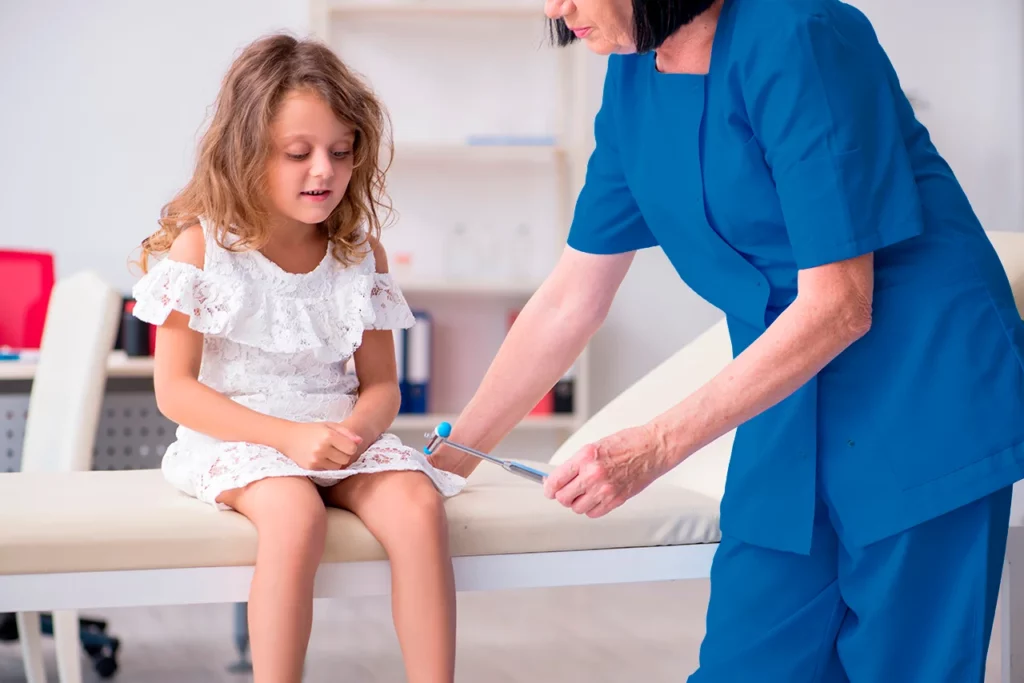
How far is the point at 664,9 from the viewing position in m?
1.08

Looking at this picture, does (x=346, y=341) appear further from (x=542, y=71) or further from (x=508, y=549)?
(x=542, y=71)

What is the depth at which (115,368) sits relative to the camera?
2717 millimetres

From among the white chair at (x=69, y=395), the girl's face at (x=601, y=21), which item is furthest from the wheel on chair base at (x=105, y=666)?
the girl's face at (x=601, y=21)

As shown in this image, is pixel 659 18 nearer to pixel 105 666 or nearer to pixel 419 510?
pixel 419 510

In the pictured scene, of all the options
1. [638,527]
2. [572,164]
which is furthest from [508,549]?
[572,164]

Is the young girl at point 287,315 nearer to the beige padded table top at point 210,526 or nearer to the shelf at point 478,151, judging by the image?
the beige padded table top at point 210,526

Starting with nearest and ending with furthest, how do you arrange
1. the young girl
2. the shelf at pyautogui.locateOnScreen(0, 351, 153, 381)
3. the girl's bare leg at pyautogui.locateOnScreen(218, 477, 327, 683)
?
the girl's bare leg at pyautogui.locateOnScreen(218, 477, 327, 683) → the young girl → the shelf at pyautogui.locateOnScreen(0, 351, 153, 381)

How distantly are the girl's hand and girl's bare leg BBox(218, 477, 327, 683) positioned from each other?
0.18 feet

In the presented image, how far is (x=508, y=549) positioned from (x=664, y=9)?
0.61 metres

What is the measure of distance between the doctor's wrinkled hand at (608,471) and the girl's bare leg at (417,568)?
0.20 meters

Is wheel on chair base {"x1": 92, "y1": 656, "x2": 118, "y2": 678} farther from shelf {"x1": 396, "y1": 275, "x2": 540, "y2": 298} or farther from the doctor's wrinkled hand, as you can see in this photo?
the doctor's wrinkled hand

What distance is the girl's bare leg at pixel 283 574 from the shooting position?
1.10m

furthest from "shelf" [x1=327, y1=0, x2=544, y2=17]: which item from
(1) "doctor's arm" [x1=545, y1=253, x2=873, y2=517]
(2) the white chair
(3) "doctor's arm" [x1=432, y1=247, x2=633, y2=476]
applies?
(1) "doctor's arm" [x1=545, y1=253, x2=873, y2=517]

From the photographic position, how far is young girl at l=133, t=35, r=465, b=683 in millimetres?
1267
